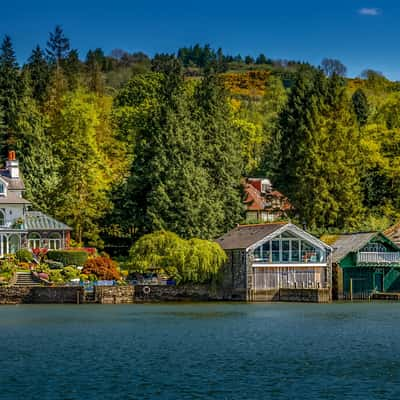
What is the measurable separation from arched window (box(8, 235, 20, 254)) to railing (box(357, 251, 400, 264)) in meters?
29.2

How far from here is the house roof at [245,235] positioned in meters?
76.3

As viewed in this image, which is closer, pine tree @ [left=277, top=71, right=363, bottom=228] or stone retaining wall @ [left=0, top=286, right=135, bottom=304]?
stone retaining wall @ [left=0, top=286, right=135, bottom=304]

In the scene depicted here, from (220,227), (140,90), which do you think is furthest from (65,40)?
(220,227)

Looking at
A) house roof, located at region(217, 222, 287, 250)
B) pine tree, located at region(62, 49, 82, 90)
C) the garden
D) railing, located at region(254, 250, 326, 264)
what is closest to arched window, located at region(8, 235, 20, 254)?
the garden

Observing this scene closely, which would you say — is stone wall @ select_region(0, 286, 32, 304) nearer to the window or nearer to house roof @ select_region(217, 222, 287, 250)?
house roof @ select_region(217, 222, 287, 250)

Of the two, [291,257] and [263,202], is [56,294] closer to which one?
[291,257]

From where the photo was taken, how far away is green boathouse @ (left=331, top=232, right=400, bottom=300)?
7988 cm

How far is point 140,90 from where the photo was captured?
413 ft

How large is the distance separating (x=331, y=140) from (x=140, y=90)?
40.4 meters

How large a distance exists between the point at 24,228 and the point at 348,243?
90.7 feet

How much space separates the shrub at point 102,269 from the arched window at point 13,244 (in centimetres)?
912

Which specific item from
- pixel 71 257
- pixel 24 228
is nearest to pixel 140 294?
pixel 71 257

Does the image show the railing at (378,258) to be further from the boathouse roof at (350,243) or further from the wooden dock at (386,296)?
the wooden dock at (386,296)

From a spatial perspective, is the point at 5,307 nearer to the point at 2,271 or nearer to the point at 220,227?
the point at 2,271
